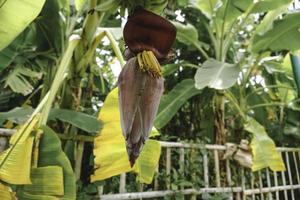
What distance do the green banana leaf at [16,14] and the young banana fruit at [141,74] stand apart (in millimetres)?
389

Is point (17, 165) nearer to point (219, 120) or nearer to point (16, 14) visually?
point (16, 14)

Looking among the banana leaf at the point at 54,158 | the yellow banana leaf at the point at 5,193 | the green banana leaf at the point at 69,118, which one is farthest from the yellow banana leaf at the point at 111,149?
the yellow banana leaf at the point at 5,193

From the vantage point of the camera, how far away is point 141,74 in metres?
0.41

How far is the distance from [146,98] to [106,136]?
18.2 inches

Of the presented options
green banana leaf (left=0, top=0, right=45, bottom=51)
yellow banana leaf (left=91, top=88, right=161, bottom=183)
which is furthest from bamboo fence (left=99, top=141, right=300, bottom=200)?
green banana leaf (left=0, top=0, right=45, bottom=51)

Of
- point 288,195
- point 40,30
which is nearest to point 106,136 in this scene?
point 40,30

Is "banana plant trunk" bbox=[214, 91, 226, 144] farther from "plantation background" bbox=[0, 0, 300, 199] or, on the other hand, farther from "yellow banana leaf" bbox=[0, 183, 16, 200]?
"yellow banana leaf" bbox=[0, 183, 16, 200]

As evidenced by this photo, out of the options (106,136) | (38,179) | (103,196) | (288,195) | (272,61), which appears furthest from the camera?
(288,195)

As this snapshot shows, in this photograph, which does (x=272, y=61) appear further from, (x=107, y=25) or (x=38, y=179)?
(x=38, y=179)

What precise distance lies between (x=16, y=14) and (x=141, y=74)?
1.43 ft

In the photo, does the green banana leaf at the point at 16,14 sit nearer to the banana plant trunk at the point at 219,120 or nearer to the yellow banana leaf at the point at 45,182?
the yellow banana leaf at the point at 45,182

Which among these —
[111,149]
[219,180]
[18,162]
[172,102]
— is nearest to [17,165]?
[18,162]

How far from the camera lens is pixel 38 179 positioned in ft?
2.11

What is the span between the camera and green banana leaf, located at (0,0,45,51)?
2.37 feet
